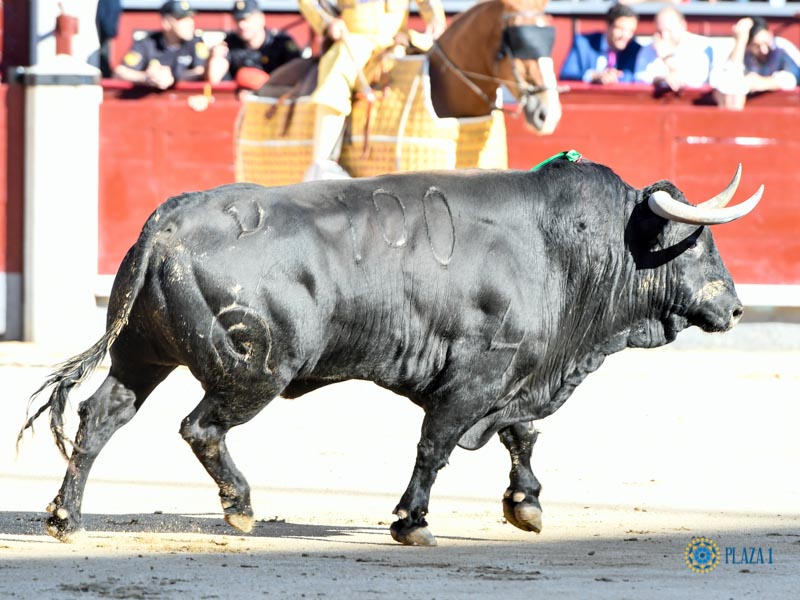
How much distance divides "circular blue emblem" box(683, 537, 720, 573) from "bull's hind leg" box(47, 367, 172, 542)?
165cm

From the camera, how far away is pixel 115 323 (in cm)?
452

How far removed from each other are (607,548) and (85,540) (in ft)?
5.02

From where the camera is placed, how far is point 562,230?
494 centimetres

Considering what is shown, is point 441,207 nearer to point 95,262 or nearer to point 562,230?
point 562,230

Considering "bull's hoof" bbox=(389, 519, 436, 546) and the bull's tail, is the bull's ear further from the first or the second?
the bull's tail

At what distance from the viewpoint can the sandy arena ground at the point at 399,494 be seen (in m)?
4.20

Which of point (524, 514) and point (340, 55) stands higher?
point (340, 55)

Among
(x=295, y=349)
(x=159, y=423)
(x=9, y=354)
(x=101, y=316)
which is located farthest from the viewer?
(x=101, y=316)

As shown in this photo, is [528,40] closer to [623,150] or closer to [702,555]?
[623,150]

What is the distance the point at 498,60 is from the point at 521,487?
386cm

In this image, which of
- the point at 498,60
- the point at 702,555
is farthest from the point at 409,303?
the point at 498,60

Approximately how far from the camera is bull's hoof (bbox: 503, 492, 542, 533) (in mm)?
4926

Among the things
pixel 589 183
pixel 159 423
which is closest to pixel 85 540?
pixel 589 183

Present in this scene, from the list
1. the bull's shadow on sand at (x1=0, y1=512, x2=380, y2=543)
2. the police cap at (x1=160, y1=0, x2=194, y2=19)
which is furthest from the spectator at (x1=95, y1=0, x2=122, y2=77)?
the bull's shadow on sand at (x1=0, y1=512, x2=380, y2=543)
